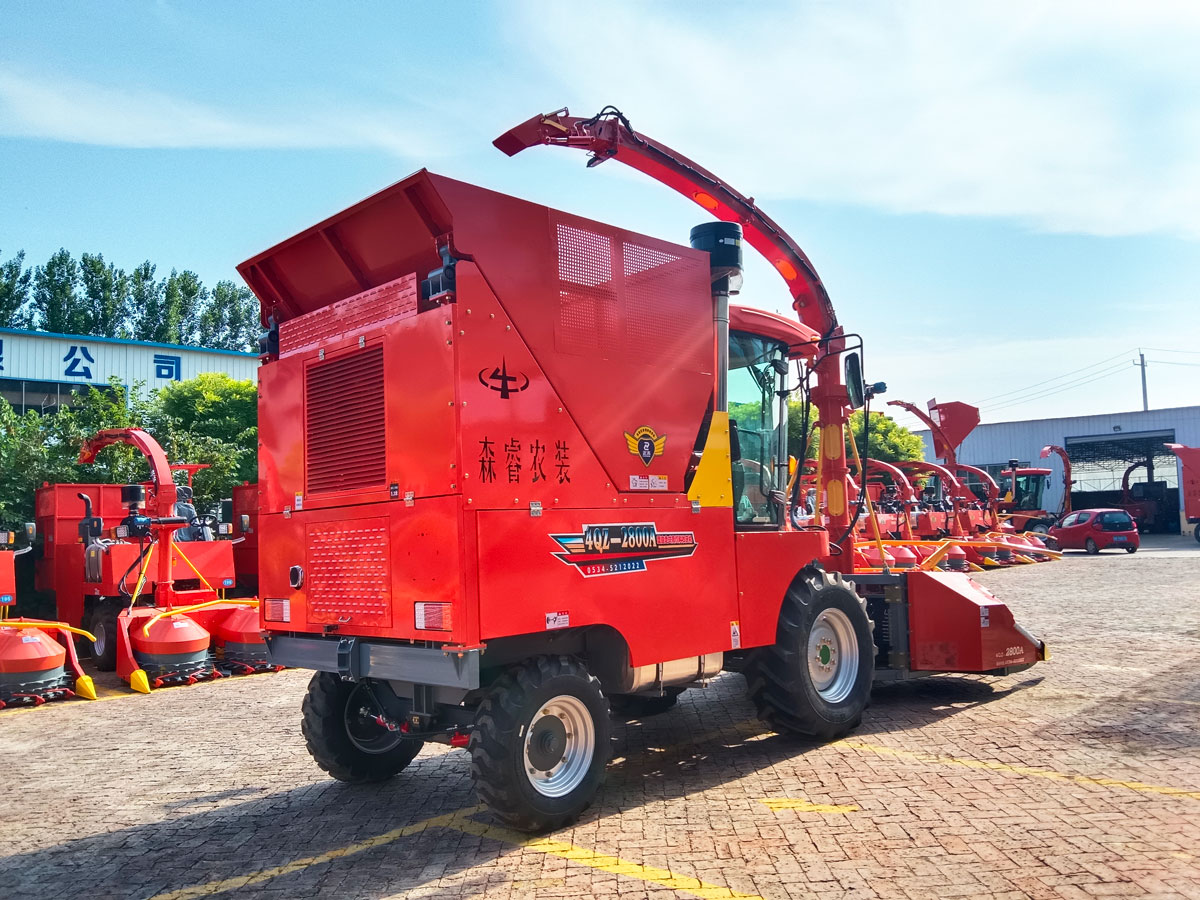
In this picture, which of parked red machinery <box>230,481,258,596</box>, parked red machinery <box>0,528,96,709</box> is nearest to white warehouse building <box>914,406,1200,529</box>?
parked red machinery <box>230,481,258,596</box>

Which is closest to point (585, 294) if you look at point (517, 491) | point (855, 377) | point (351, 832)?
point (517, 491)

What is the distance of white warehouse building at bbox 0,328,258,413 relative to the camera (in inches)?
1109

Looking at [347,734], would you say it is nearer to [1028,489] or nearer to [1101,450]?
[1028,489]

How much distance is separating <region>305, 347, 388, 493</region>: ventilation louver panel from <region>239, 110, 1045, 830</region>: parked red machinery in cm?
2

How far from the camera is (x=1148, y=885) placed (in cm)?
395

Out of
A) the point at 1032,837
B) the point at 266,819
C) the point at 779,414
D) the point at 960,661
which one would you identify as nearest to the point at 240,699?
the point at 266,819

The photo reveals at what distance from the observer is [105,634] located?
11492 millimetres

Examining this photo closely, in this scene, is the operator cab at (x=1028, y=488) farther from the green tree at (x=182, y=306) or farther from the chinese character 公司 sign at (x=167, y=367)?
the green tree at (x=182, y=306)

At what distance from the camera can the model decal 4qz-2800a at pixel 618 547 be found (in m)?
5.16

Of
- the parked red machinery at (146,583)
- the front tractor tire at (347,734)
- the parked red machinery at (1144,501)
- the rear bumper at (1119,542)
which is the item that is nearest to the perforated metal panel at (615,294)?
the front tractor tire at (347,734)

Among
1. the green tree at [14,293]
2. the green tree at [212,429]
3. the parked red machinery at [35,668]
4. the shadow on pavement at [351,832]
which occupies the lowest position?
the shadow on pavement at [351,832]

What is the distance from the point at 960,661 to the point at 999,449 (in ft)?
139

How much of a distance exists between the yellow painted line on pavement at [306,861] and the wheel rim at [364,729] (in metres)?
0.85

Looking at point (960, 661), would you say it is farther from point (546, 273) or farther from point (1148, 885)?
point (546, 273)
